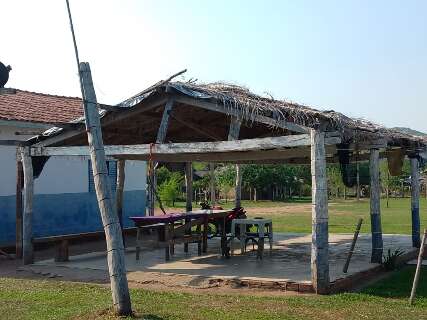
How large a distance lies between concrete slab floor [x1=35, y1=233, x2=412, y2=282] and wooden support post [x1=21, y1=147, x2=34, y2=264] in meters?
0.30

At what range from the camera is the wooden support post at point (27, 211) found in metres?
11.4

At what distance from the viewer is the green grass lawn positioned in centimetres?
684

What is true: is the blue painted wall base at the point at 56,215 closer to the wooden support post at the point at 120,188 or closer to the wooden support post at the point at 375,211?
the wooden support post at the point at 120,188

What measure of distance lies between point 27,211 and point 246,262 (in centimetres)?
444

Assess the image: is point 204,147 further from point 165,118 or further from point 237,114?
Answer: point 165,118

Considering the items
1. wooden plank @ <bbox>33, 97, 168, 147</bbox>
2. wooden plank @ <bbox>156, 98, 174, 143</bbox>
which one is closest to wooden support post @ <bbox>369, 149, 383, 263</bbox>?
wooden plank @ <bbox>156, 98, 174, 143</bbox>

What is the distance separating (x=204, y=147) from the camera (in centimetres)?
950

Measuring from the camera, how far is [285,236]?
52.3 ft

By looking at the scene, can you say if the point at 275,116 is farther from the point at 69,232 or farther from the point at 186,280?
A: the point at 69,232

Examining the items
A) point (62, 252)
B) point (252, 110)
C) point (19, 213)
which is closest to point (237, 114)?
point (252, 110)

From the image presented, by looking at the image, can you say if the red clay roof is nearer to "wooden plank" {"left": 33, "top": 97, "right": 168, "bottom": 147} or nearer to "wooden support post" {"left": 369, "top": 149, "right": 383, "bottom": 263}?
"wooden plank" {"left": 33, "top": 97, "right": 168, "bottom": 147}

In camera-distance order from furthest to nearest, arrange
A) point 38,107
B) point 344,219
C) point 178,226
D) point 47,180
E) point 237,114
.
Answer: point 344,219 < point 38,107 < point 47,180 < point 178,226 < point 237,114

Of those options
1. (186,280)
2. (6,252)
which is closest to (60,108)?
(6,252)

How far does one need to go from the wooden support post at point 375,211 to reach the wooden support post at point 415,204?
9.20 ft
